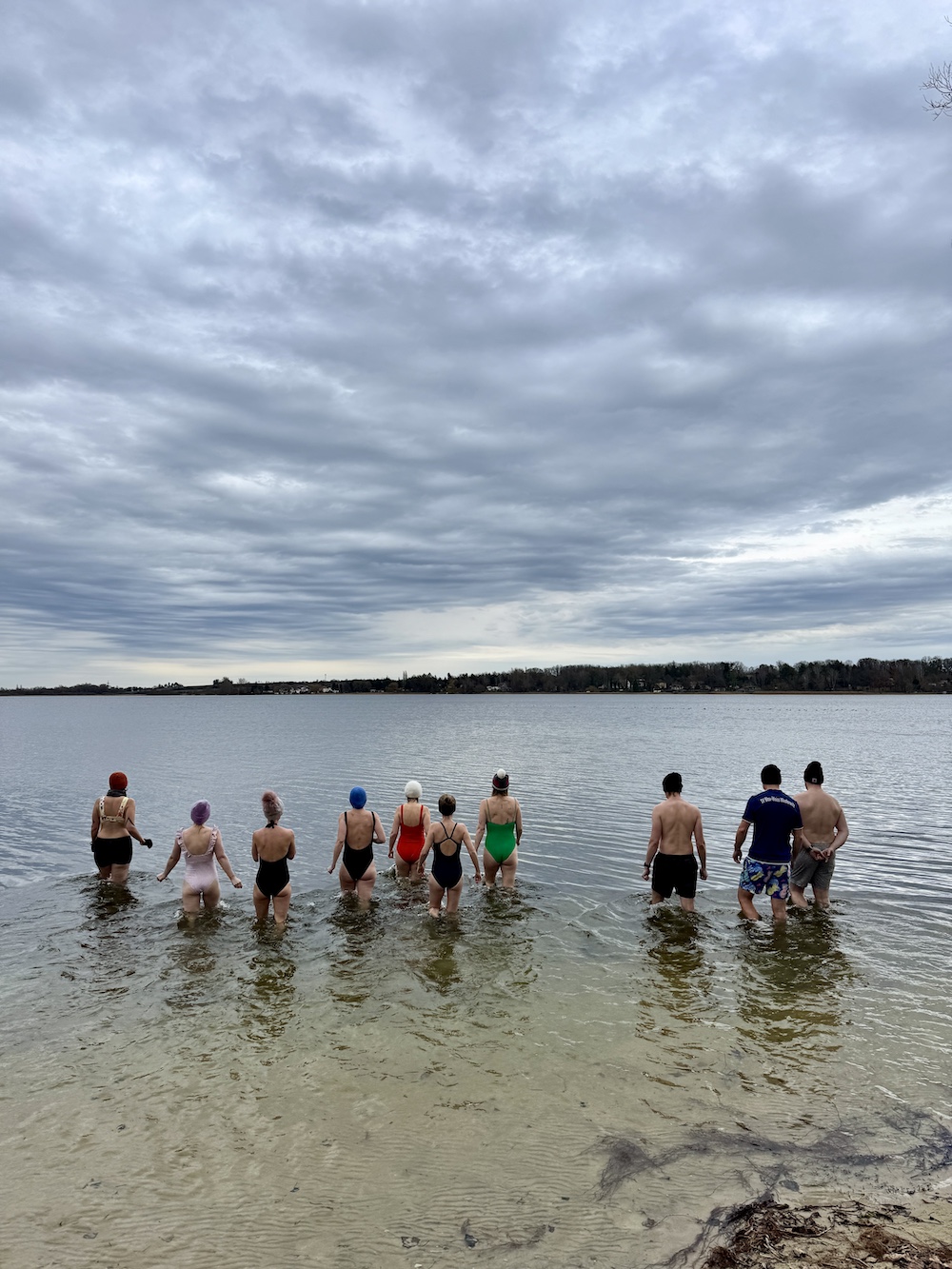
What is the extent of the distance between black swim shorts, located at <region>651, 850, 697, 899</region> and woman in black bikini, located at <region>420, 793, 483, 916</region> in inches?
109

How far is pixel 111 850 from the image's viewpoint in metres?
13.0

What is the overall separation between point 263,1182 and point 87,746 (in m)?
52.1

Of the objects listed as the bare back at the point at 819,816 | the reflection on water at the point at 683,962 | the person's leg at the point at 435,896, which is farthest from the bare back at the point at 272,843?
the bare back at the point at 819,816

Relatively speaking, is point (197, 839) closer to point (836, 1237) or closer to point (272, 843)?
point (272, 843)

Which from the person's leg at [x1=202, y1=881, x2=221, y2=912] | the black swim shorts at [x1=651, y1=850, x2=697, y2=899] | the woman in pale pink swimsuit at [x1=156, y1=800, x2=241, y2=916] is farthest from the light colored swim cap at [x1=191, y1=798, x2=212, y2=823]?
the black swim shorts at [x1=651, y1=850, x2=697, y2=899]

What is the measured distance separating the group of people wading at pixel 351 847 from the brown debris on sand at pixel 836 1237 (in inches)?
250

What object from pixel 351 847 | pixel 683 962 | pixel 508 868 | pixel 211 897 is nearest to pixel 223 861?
pixel 211 897

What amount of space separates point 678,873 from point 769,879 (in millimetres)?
1252

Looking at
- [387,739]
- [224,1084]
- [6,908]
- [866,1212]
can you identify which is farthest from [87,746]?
[866,1212]

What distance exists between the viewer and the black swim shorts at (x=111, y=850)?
13.0 metres

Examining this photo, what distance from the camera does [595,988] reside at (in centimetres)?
809

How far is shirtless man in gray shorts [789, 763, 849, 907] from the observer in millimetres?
10922

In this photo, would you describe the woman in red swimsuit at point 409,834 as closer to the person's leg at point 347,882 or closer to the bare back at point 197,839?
the person's leg at point 347,882

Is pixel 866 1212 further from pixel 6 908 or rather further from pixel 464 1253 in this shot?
pixel 6 908
